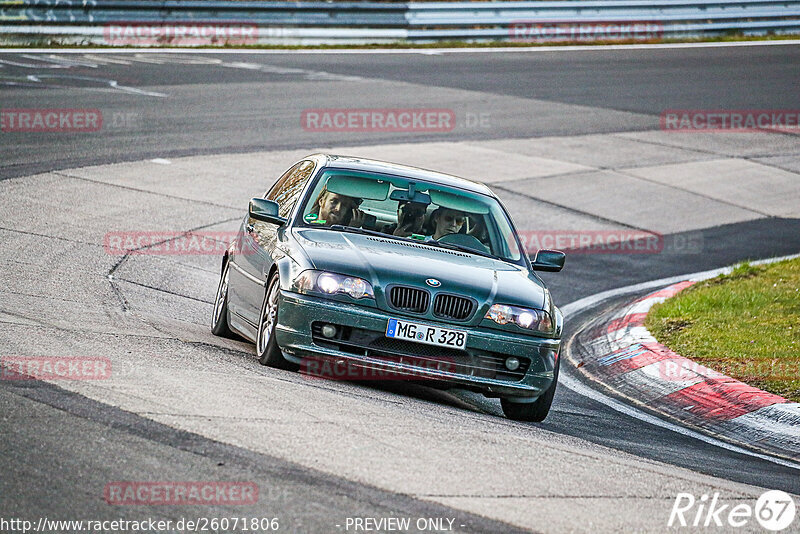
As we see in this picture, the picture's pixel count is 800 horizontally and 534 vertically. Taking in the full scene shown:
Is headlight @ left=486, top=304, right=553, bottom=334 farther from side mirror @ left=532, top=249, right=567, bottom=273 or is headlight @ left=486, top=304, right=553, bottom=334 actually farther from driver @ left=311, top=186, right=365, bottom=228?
driver @ left=311, top=186, right=365, bottom=228

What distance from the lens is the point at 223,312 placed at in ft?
31.3

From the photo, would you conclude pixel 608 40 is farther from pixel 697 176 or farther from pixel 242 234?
pixel 242 234

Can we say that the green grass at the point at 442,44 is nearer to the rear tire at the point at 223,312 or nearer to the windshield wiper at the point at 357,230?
the rear tire at the point at 223,312

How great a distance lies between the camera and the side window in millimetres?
9102

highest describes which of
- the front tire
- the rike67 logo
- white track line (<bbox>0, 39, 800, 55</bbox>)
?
white track line (<bbox>0, 39, 800, 55</bbox>)

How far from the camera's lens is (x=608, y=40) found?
111 ft

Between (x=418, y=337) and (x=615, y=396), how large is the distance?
2.65 meters

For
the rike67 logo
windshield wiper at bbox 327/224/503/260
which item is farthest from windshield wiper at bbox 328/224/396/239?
the rike67 logo

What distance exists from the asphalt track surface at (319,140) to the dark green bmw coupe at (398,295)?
1.01ft

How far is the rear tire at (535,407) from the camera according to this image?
8008mm

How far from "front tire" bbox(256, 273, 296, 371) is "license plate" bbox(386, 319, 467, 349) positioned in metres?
0.79

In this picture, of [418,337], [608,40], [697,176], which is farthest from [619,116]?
[418,337]

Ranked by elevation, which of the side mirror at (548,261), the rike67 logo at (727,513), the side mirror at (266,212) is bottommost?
the rike67 logo at (727,513)

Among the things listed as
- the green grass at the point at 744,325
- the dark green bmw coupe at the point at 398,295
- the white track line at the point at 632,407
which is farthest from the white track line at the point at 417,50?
the dark green bmw coupe at the point at 398,295
